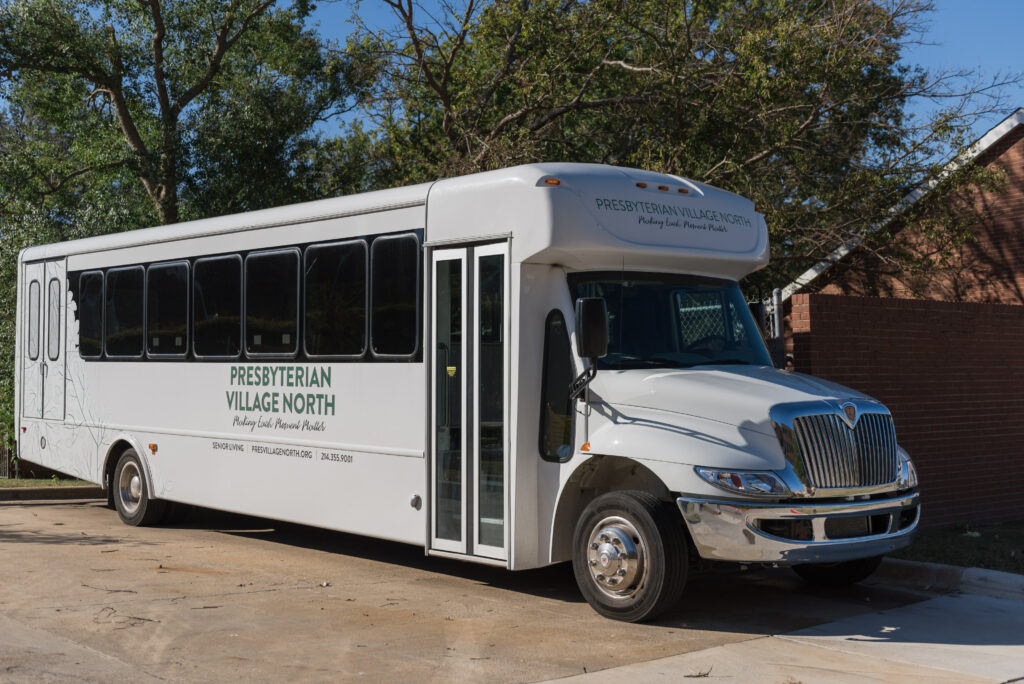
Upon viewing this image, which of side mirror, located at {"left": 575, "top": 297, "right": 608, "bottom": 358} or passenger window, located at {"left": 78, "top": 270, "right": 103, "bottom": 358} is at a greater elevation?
passenger window, located at {"left": 78, "top": 270, "right": 103, "bottom": 358}

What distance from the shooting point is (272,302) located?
35.1ft

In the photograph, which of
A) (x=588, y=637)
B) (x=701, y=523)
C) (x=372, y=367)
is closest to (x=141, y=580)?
(x=372, y=367)

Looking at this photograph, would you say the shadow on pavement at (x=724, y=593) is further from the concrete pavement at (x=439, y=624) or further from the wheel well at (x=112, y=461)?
the wheel well at (x=112, y=461)

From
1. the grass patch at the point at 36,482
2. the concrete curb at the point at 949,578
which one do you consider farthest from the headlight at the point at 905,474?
the grass patch at the point at 36,482

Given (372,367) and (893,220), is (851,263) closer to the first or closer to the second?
(893,220)

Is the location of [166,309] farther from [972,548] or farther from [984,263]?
[984,263]

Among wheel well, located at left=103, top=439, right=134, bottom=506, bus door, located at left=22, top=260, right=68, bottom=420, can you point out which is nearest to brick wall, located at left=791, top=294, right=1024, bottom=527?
wheel well, located at left=103, top=439, right=134, bottom=506

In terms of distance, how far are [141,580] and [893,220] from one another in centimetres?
1255

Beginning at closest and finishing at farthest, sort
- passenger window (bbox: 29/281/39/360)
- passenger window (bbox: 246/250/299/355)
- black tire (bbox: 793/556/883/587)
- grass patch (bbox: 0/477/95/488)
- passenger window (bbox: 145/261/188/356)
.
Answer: black tire (bbox: 793/556/883/587), passenger window (bbox: 246/250/299/355), passenger window (bbox: 145/261/188/356), passenger window (bbox: 29/281/39/360), grass patch (bbox: 0/477/95/488)

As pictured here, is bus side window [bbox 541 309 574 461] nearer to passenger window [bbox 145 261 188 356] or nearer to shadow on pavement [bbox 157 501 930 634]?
shadow on pavement [bbox 157 501 930 634]

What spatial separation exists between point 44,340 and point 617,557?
30.1ft

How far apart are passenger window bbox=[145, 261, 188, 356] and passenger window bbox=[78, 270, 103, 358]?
104 centimetres

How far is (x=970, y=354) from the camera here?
12.9 m

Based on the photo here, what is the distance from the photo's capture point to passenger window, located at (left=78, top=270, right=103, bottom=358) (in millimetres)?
13094
